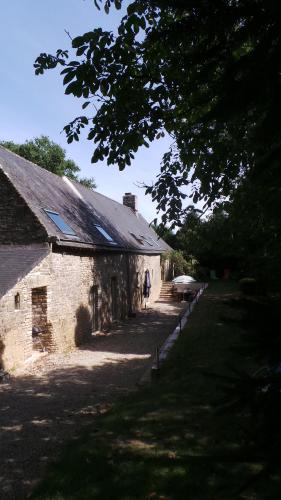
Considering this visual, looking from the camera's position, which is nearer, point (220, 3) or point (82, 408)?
point (220, 3)

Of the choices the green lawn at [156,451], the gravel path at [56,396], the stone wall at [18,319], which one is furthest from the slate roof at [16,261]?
the green lawn at [156,451]

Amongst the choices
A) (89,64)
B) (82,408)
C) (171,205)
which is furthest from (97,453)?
(89,64)

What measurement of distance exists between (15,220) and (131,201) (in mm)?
22108

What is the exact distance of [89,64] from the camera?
222 inches

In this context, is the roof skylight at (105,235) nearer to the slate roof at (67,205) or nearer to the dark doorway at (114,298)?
the slate roof at (67,205)

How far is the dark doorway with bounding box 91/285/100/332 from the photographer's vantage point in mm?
16870

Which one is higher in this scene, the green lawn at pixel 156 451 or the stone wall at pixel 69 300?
the stone wall at pixel 69 300

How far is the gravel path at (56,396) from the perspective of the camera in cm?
600

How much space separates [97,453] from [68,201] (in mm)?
13983

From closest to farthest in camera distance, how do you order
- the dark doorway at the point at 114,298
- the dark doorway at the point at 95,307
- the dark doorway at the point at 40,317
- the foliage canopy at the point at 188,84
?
1. the foliage canopy at the point at 188,84
2. the dark doorway at the point at 40,317
3. the dark doorway at the point at 95,307
4. the dark doorway at the point at 114,298

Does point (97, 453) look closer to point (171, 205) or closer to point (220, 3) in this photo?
point (171, 205)

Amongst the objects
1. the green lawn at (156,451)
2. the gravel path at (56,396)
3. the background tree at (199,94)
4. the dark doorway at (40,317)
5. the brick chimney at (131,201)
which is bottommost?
the gravel path at (56,396)

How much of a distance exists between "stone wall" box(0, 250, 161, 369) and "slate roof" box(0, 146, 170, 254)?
662 millimetres

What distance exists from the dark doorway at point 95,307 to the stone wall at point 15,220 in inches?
181
